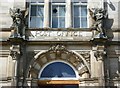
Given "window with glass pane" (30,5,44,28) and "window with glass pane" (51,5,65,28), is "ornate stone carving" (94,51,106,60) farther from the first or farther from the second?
"window with glass pane" (30,5,44,28)

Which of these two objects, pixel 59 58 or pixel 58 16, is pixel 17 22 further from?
pixel 59 58

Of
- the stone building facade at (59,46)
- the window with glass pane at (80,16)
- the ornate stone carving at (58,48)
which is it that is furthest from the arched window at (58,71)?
the window with glass pane at (80,16)

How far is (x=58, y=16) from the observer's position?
1748 centimetres

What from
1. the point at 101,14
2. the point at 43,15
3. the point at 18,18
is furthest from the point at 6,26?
the point at 101,14

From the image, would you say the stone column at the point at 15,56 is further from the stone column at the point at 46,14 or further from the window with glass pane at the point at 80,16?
the window with glass pane at the point at 80,16

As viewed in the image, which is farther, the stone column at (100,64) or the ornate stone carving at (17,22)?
the ornate stone carving at (17,22)

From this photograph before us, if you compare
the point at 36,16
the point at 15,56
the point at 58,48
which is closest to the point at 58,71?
the point at 58,48

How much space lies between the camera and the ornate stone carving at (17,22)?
645 inches

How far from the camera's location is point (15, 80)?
51.5ft

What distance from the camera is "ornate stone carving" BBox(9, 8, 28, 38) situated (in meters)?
16.4

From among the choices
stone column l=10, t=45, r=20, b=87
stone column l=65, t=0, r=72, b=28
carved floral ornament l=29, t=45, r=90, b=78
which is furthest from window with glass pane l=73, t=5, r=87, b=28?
stone column l=10, t=45, r=20, b=87

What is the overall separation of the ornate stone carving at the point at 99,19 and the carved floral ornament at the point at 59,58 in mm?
1319

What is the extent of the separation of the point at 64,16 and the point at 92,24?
1.53m

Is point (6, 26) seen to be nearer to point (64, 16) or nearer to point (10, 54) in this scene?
point (10, 54)
